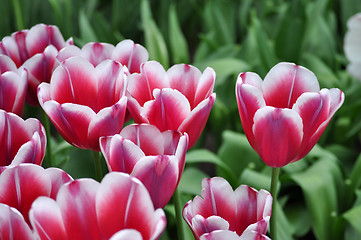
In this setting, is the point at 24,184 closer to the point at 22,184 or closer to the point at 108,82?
the point at 22,184

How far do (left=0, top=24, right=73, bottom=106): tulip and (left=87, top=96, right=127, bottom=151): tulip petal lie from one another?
0.18 m

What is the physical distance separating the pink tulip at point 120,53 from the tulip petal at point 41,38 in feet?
0.33

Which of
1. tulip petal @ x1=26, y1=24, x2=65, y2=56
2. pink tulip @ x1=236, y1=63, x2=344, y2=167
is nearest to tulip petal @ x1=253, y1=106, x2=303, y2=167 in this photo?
pink tulip @ x1=236, y1=63, x2=344, y2=167

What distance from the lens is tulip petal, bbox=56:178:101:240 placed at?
1.46 ft

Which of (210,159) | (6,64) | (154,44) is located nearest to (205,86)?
(6,64)

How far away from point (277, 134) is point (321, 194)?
2.12ft

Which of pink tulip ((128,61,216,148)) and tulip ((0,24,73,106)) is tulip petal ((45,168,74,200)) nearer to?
pink tulip ((128,61,216,148))

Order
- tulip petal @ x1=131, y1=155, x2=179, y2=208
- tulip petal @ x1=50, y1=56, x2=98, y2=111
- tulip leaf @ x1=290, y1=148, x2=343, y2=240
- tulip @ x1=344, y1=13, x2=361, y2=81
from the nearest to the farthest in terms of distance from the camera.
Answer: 1. tulip petal @ x1=131, y1=155, x2=179, y2=208
2. tulip petal @ x1=50, y1=56, x2=98, y2=111
3. tulip leaf @ x1=290, y1=148, x2=343, y2=240
4. tulip @ x1=344, y1=13, x2=361, y2=81

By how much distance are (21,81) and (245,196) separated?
0.27 metres

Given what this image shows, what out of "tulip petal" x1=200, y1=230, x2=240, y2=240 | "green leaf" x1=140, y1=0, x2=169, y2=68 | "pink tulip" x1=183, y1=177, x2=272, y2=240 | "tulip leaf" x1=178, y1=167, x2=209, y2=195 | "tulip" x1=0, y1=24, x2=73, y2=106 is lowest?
"tulip leaf" x1=178, y1=167, x2=209, y2=195

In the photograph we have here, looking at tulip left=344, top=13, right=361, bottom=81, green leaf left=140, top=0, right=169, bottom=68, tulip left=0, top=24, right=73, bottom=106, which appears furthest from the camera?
green leaf left=140, top=0, right=169, bottom=68

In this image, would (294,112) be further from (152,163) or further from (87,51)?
(87,51)

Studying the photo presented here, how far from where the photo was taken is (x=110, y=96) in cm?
Result: 62

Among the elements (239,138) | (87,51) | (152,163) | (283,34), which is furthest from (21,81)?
(283,34)
